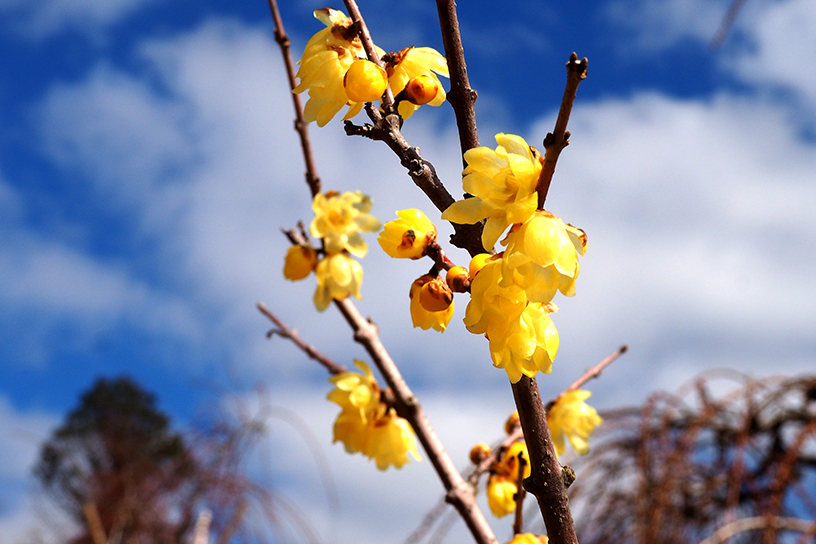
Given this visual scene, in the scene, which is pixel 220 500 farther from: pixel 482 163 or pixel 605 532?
pixel 482 163

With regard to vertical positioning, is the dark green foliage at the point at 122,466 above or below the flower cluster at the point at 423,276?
above

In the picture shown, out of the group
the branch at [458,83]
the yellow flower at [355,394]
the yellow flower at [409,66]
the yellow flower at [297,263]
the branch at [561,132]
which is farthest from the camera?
the yellow flower at [297,263]

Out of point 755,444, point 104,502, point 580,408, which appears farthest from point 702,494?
point 104,502

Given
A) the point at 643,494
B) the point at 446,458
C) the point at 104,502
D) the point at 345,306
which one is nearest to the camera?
the point at 446,458

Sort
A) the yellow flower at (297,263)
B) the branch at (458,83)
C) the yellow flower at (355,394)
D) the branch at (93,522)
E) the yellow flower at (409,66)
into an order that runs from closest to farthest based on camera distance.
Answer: the branch at (458,83) → the yellow flower at (409,66) → the yellow flower at (355,394) → the yellow flower at (297,263) → the branch at (93,522)

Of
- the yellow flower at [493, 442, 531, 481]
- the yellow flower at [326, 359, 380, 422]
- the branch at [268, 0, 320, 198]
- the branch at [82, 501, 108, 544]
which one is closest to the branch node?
the yellow flower at [493, 442, 531, 481]

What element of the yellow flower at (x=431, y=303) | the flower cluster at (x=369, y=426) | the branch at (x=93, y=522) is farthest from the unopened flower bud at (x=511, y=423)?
the branch at (x=93, y=522)

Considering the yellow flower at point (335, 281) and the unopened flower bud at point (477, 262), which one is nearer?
the unopened flower bud at point (477, 262)

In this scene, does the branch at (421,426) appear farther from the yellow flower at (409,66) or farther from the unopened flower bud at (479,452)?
the yellow flower at (409,66)
